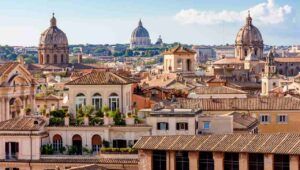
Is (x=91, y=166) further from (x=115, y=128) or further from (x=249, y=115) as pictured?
(x=249, y=115)

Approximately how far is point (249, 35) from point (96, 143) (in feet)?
422

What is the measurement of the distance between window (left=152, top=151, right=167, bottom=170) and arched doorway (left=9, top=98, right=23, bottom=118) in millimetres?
21245

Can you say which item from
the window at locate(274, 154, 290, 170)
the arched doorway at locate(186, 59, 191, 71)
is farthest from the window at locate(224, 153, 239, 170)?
the arched doorway at locate(186, 59, 191, 71)

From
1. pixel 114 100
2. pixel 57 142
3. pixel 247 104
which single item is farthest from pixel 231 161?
pixel 247 104

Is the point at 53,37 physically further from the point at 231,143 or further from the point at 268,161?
the point at 268,161

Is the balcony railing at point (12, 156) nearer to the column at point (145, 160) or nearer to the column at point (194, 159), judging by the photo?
the column at point (145, 160)

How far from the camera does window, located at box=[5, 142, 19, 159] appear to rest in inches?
1642

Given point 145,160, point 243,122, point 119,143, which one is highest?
point 243,122

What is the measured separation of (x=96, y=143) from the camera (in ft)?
139

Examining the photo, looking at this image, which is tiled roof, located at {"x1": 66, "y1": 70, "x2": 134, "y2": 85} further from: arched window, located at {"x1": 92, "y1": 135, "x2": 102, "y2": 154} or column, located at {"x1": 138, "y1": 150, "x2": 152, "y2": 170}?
column, located at {"x1": 138, "y1": 150, "x2": 152, "y2": 170}

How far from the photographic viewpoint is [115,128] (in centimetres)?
4197

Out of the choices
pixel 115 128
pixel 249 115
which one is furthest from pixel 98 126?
pixel 249 115

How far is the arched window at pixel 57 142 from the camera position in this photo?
4238 centimetres

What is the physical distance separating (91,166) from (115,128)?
18.5ft
